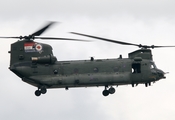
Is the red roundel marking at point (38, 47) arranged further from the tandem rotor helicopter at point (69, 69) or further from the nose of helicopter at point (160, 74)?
the nose of helicopter at point (160, 74)

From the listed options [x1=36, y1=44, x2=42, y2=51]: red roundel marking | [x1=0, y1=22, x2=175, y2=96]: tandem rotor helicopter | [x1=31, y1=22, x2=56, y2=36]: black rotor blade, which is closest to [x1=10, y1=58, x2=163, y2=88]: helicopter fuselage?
[x1=0, y1=22, x2=175, y2=96]: tandem rotor helicopter

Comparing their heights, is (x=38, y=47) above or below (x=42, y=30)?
below

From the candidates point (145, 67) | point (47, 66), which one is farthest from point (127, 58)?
point (47, 66)

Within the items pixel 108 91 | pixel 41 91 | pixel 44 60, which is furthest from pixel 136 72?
pixel 41 91

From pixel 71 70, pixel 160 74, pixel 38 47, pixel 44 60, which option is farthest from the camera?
pixel 160 74

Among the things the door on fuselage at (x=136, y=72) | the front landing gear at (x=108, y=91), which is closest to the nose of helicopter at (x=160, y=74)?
the door on fuselage at (x=136, y=72)

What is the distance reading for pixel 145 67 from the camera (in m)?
72.4

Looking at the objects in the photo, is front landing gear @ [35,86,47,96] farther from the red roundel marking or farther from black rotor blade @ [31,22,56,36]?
black rotor blade @ [31,22,56,36]

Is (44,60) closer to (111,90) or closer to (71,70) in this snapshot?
(71,70)

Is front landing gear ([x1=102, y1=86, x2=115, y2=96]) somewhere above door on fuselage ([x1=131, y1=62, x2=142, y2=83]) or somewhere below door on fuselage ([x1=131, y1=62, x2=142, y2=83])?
below

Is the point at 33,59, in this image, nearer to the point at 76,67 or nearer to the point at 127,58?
the point at 76,67

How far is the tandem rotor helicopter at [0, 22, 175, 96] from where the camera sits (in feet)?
230

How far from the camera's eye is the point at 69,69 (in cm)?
7069

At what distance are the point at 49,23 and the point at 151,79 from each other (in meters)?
13.8
